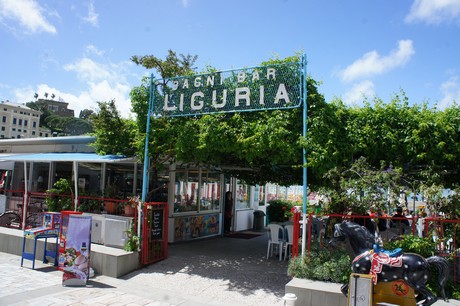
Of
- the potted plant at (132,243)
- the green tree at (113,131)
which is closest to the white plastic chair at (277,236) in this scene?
the potted plant at (132,243)

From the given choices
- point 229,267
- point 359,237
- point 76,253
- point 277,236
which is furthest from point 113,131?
point 359,237

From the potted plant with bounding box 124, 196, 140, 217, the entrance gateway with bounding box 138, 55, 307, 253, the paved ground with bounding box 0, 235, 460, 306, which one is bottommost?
the paved ground with bounding box 0, 235, 460, 306

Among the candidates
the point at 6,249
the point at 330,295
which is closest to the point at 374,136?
the point at 330,295

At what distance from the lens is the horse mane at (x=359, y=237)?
226 inches

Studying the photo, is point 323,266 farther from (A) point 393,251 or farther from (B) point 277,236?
(B) point 277,236

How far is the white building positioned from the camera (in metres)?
105

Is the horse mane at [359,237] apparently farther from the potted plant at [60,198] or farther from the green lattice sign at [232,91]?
the potted plant at [60,198]

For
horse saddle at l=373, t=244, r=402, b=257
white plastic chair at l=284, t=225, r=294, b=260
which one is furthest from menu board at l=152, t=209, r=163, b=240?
horse saddle at l=373, t=244, r=402, b=257

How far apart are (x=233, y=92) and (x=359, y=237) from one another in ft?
14.0

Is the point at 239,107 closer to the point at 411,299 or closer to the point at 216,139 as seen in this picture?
the point at 216,139

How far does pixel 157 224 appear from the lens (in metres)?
9.12

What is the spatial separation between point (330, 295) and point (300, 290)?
49cm

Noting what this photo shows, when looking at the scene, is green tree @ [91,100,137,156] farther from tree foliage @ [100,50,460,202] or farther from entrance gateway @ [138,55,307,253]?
tree foliage @ [100,50,460,202]

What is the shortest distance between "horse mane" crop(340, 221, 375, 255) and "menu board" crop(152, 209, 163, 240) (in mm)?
4809
